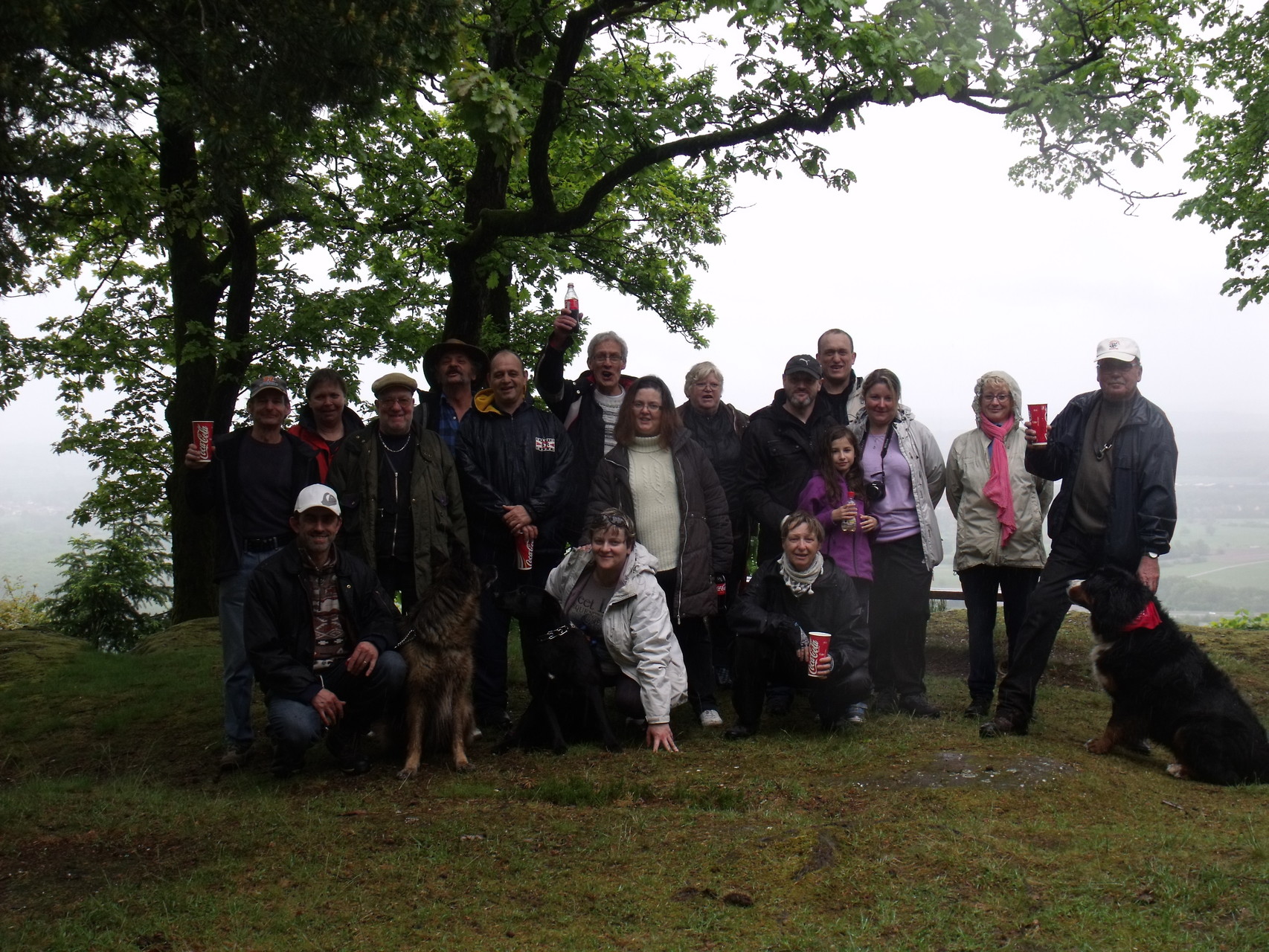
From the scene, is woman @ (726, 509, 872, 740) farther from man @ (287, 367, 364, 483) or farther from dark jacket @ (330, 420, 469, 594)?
man @ (287, 367, 364, 483)

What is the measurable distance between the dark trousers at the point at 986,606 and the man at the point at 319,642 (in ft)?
11.7

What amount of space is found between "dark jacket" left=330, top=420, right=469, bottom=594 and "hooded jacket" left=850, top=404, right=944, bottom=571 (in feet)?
8.89

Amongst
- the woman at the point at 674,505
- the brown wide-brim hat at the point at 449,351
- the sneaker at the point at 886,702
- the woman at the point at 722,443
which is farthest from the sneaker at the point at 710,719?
the brown wide-brim hat at the point at 449,351

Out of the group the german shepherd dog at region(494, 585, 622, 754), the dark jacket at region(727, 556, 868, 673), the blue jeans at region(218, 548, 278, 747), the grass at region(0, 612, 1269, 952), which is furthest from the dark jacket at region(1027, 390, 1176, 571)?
the blue jeans at region(218, 548, 278, 747)

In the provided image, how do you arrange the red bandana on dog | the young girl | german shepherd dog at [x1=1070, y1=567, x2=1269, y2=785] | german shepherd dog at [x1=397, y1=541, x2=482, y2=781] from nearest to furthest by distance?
german shepherd dog at [x1=1070, y1=567, x2=1269, y2=785] < the red bandana on dog < german shepherd dog at [x1=397, y1=541, x2=482, y2=781] < the young girl

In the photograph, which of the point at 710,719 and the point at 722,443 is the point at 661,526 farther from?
the point at 710,719

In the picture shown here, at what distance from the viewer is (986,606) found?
21.3 ft

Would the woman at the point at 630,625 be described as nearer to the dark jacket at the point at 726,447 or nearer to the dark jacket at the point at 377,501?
the dark jacket at the point at 377,501

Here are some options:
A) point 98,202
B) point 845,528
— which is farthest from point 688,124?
point 98,202

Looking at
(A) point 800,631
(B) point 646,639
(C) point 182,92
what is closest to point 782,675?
(A) point 800,631

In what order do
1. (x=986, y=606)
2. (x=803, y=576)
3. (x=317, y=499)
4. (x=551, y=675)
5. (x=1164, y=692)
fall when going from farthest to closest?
(x=986, y=606), (x=803, y=576), (x=551, y=675), (x=317, y=499), (x=1164, y=692)

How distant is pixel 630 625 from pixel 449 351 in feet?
7.21

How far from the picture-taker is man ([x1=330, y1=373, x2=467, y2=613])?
6.12 m

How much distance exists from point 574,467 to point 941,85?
10.8 ft
